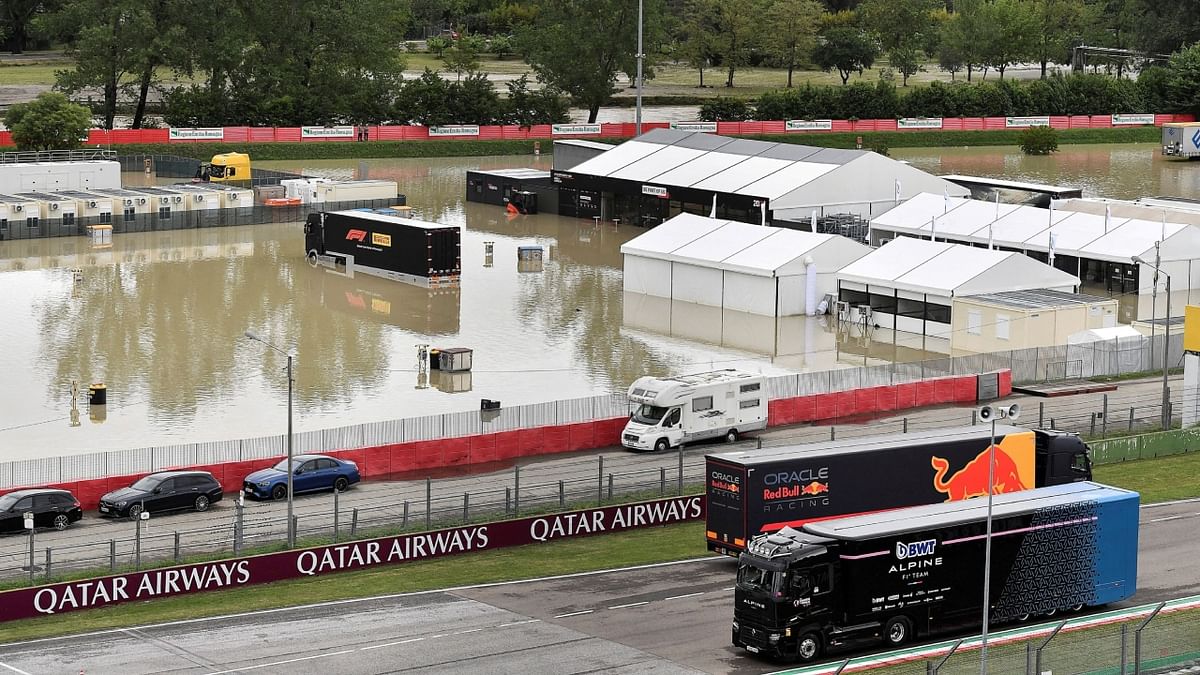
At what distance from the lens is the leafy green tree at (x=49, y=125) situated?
11150 centimetres

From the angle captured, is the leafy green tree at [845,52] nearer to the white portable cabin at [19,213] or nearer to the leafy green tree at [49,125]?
the leafy green tree at [49,125]

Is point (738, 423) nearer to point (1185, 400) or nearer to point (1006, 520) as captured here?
point (1185, 400)

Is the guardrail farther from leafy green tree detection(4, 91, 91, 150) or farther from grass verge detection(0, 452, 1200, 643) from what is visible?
grass verge detection(0, 452, 1200, 643)

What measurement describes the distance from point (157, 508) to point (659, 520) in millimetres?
13995

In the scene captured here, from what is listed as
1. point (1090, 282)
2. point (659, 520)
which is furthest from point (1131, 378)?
point (659, 520)

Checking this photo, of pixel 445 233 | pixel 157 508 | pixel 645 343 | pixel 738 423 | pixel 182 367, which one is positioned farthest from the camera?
pixel 445 233

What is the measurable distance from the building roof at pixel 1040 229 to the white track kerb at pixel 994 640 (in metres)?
46.1

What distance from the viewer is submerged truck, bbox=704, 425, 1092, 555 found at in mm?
42156

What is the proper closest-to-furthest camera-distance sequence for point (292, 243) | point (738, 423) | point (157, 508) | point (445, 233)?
point (157, 508)
point (738, 423)
point (445, 233)
point (292, 243)

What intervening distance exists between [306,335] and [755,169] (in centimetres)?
3308

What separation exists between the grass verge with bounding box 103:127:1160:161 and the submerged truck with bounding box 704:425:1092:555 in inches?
3416

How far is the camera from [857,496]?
43750mm

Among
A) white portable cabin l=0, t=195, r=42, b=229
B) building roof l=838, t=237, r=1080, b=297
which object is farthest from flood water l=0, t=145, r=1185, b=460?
building roof l=838, t=237, r=1080, b=297

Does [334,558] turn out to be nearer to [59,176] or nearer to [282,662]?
[282,662]
